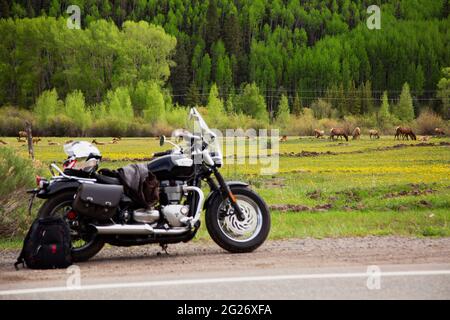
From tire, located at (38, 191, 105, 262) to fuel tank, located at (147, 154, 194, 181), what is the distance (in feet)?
2.95

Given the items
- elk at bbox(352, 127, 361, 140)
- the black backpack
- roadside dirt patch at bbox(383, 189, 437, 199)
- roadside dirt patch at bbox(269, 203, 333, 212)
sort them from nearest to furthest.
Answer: the black backpack < roadside dirt patch at bbox(269, 203, 333, 212) < roadside dirt patch at bbox(383, 189, 437, 199) < elk at bbox(352, 127, 361, 140)

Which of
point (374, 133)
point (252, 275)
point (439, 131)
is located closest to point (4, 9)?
point (374, 133)

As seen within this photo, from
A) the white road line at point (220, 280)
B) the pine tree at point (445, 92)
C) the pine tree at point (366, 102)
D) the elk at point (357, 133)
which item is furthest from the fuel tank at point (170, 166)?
the pine tree at point (366, 102)

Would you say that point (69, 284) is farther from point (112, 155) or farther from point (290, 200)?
point (112, 155)

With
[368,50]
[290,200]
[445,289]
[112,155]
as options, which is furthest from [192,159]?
[368,50]

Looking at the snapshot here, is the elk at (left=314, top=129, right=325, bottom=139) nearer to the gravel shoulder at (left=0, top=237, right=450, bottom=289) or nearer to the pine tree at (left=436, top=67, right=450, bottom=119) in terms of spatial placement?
the pine tree at (left=436, top=67, right=450, bottom=119)

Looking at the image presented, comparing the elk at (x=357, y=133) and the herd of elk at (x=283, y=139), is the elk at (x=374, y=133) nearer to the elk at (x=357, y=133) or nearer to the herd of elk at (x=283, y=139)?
the elk at (x=357, y=133)

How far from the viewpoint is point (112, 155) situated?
84.6 ft

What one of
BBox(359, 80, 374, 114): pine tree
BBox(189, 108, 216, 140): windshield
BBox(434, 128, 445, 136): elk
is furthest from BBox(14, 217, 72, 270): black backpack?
BBox(359, 80, 374, 114): pine tree

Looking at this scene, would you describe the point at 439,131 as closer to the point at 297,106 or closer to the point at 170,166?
the point at 297,106

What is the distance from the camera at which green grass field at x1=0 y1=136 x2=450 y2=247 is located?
12379 mm

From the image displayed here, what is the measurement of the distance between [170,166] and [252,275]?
1.95 meters
